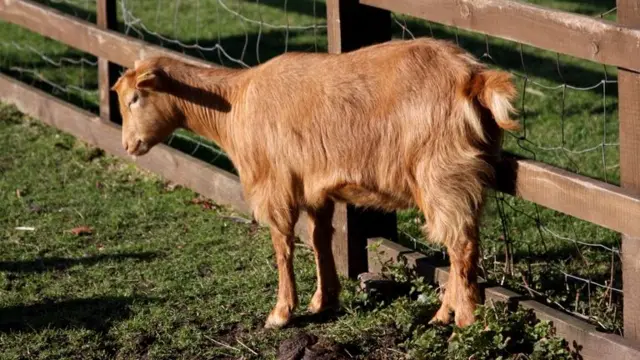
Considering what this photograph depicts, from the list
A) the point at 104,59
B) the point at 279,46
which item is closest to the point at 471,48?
the point at 279,46

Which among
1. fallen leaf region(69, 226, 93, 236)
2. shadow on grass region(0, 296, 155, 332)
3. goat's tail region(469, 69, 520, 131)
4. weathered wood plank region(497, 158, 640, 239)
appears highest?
goat's tail region(469, 69, 520, 131)

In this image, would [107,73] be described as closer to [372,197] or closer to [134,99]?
[134,99]

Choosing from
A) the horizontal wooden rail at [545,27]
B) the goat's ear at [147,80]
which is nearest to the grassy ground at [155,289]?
the goat's ear at [147,80]

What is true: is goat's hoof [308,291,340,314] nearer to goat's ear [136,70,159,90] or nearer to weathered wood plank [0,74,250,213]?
goat's ear [136,70,159,90]

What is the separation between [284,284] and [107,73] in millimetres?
3230

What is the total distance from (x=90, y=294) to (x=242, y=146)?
1.31 metres

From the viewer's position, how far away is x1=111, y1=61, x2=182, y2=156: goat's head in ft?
19.2

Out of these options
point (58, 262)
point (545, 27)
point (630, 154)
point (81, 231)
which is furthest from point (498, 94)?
point (81, 231)

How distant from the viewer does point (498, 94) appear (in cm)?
470

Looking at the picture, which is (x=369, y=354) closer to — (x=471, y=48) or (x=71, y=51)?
(x=471, y=48)

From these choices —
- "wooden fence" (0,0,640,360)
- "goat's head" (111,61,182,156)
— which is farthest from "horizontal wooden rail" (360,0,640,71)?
"goat's head" (111,61,182,156)

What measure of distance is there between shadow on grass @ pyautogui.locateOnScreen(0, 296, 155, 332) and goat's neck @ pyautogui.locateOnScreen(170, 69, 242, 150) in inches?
38.5

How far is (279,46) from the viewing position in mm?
11148

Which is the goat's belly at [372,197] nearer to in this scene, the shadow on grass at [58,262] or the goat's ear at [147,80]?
the goat's ear at [147,80]
